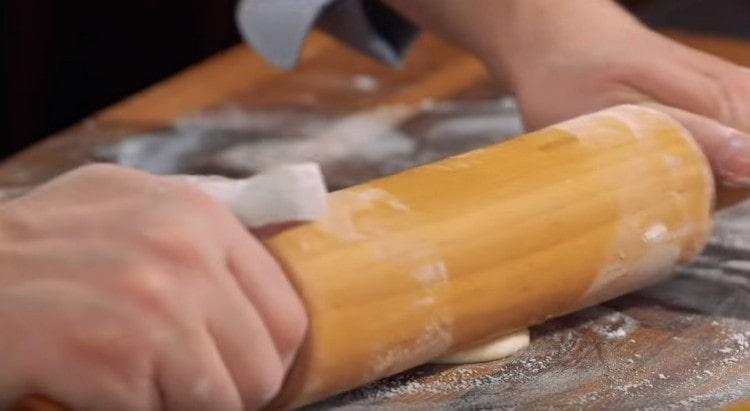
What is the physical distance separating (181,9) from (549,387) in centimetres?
117

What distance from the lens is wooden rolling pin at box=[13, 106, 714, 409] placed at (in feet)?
1.93

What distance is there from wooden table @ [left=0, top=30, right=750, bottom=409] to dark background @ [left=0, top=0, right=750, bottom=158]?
1.45 feet

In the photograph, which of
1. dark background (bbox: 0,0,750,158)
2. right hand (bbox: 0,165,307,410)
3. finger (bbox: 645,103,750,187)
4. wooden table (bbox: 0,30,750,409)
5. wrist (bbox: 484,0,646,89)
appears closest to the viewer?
right hand (bbox: 0,165,307,410)

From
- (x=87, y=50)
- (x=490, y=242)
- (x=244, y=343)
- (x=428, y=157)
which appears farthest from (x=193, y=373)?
(x=87, y=50)

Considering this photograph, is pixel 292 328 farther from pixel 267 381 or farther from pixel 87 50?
pixel 87 50

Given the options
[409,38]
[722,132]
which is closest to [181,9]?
[409,38]

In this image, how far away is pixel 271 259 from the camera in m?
0.56

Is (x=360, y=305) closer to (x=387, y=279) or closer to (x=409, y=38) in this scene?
(x=387, y=279)

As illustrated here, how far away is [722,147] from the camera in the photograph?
29.9 inches

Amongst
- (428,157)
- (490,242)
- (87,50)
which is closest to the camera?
(490,242)

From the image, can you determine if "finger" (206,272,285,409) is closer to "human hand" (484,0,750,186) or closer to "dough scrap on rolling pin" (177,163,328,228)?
"dough scrap on rolling pin" (177,163,328,228)

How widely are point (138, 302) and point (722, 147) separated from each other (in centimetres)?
40

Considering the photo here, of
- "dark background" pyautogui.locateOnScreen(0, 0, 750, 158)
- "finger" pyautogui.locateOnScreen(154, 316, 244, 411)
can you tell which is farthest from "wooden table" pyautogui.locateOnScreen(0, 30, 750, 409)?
"dark background" pyautogui.locateOnScreen(0, 0, 750, 158)

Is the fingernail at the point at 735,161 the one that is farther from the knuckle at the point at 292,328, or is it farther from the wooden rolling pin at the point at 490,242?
the knuckle at the point at 292,328
